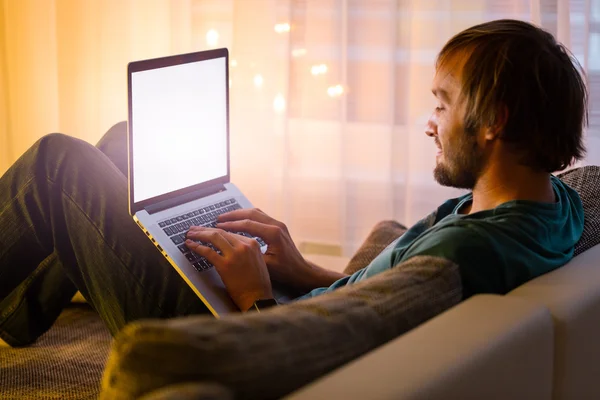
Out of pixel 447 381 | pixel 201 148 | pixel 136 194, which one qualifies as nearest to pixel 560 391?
pixel 447 381

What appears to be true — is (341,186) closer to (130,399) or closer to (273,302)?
(273,302)

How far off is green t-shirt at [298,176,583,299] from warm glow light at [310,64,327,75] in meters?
1.51

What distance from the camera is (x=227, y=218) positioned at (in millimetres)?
1880

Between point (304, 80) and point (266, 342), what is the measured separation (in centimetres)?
223

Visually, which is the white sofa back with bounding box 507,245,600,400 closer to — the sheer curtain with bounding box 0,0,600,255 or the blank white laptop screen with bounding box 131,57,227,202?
the blank white laptop screen with bounding box 131,57,227,202

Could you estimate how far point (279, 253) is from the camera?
1825mm

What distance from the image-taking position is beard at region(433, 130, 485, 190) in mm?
1543

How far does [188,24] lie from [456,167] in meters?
1.76

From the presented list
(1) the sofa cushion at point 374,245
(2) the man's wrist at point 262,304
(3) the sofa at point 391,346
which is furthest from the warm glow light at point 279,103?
(3) the sofa at point 391,346

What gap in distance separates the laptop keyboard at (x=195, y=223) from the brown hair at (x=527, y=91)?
23.2 inches

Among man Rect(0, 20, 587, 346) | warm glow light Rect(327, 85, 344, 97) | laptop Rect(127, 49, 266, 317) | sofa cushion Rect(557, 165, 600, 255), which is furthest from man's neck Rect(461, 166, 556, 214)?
warm glow light Rect(327, 85, 344, 97)

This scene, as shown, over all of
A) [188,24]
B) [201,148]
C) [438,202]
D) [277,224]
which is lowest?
[438,202]

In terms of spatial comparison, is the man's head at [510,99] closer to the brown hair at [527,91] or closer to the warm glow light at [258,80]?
the brown hair at [527,91]

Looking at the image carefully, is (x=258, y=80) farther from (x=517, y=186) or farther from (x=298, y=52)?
(x=517, y=186)
